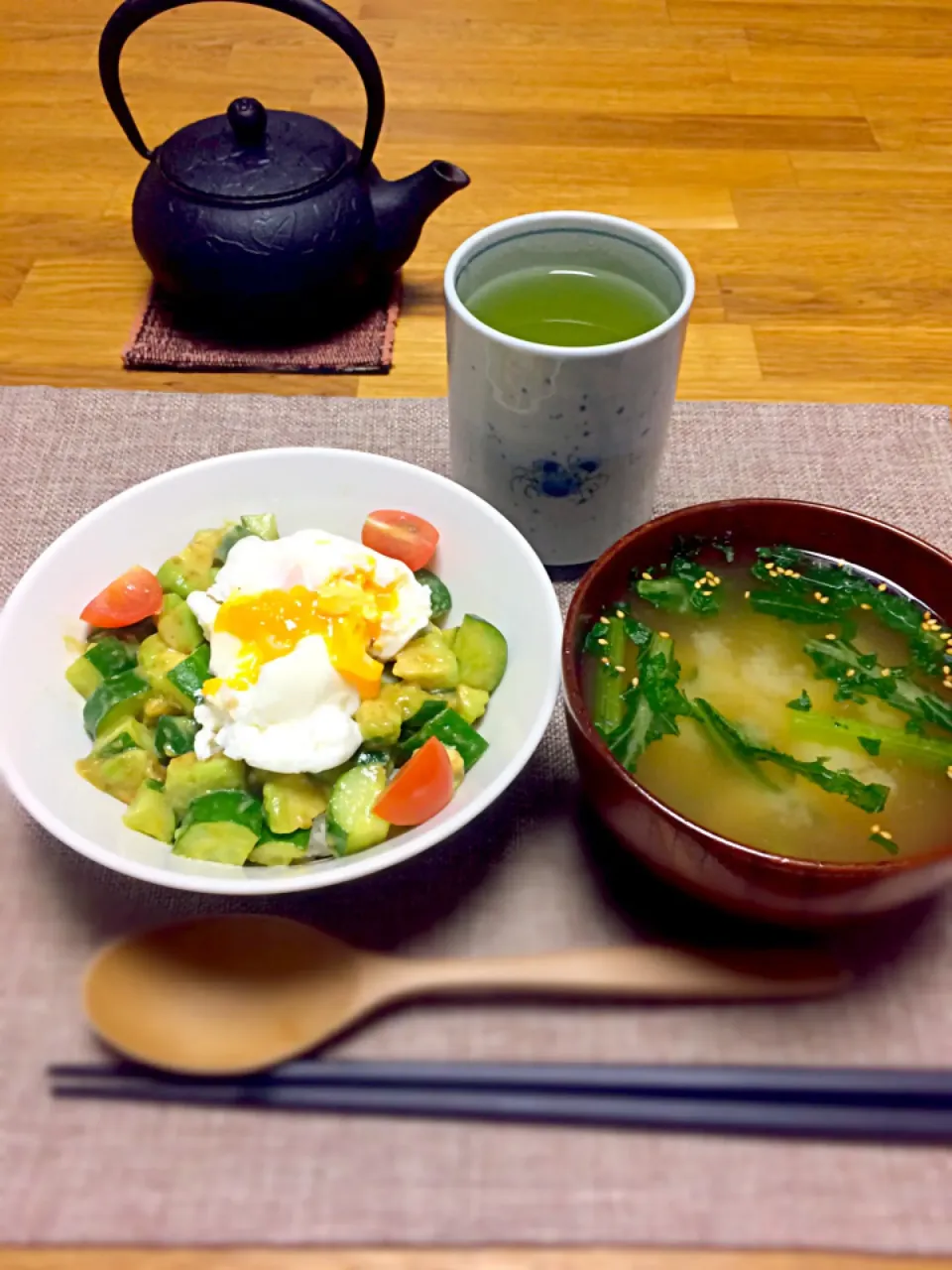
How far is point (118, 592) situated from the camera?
1235 mm

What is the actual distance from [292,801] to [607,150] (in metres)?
1.98

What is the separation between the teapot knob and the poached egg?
2.90ft

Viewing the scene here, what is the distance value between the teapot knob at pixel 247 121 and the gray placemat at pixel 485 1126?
3.91ft

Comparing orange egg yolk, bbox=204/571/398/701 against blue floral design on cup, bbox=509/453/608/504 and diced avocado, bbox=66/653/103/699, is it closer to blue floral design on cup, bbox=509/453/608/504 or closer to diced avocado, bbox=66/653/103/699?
diced avocado, bbox=66/653/103/699

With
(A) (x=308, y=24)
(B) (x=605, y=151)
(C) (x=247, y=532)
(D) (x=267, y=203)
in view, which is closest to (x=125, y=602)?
(C) (x=247, y=532)

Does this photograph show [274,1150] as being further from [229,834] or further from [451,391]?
[451,391]

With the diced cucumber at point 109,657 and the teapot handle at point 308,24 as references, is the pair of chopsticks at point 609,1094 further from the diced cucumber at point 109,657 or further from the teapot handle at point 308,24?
the teapot handle at point 308,24

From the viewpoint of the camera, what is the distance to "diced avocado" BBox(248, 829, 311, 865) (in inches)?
41.0

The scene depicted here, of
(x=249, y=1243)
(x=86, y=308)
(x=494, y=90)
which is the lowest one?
(x=249, y=1243)

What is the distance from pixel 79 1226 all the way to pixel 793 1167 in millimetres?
649

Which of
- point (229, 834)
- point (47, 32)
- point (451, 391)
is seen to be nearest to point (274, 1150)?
point (229, 834)

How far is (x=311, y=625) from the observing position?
3.85ft

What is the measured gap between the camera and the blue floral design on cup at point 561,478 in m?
1.36

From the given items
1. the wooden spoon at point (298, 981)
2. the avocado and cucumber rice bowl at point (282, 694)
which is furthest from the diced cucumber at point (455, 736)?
the wooden spoon at point (298, 981)
